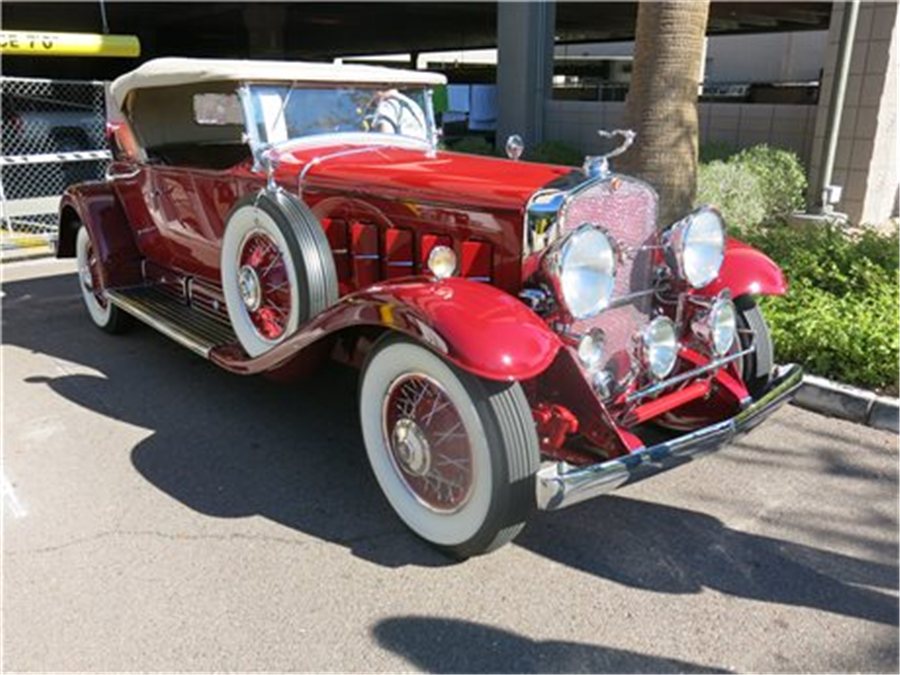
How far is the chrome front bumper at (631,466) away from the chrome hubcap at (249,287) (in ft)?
6.02

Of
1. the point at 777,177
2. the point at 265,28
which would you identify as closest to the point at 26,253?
the point at 777,177

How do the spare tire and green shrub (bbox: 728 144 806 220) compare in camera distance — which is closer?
the spare tire

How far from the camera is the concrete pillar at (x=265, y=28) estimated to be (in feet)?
54.5

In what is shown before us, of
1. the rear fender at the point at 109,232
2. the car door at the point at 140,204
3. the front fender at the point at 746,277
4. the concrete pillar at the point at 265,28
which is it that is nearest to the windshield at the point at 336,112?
the car door at the point at 140,204

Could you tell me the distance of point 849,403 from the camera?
391 cm

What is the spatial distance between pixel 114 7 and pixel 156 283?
46.4 feet

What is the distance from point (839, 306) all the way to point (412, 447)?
9.88ft

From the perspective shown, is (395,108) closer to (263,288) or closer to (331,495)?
(263,288)

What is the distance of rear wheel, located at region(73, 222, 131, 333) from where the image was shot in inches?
208

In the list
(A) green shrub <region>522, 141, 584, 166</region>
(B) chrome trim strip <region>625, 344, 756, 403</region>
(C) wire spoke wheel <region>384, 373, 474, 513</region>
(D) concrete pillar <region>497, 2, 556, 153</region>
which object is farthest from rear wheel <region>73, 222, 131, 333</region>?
(D) concrete pillar <region>497, 2, 556, 153</region>

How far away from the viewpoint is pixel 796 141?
852 cm

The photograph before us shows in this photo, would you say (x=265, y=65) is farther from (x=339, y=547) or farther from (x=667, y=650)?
(x=667, y=650)

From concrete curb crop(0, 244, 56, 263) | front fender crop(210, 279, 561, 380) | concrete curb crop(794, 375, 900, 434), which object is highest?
front fender crop(210, 279, 561, 380)

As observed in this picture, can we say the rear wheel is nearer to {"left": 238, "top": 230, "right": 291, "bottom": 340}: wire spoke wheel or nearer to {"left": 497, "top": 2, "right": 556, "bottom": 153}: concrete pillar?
{"left": 238, "top": 230, "right": 291, "bottom": 340}: wire spoke wheel
